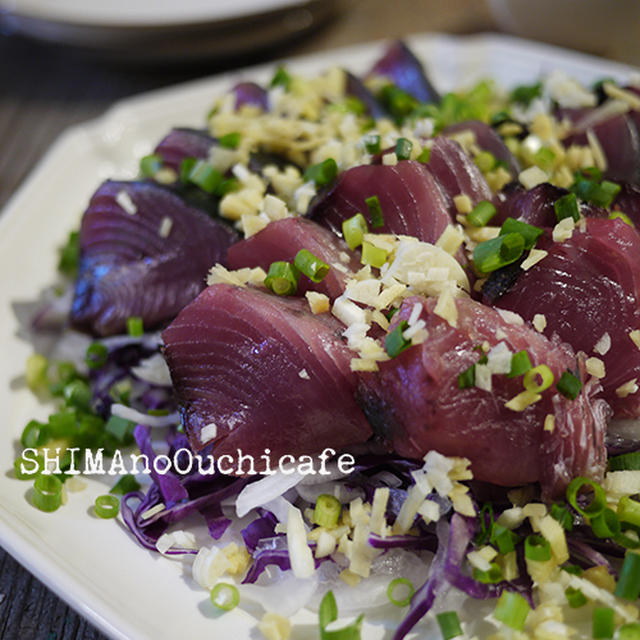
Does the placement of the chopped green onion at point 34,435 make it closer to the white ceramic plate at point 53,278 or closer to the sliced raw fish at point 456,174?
the white ceramic plate at point 53,278

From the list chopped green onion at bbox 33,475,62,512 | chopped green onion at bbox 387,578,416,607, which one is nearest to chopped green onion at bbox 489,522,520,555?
chopped green onion at bbox 387,578,416,607

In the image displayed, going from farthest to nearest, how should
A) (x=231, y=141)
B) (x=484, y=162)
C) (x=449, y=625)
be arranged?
(x=231, y=141)
(x=484, y=162)
(x=449, y=625)

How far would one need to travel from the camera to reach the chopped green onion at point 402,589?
2.01 m

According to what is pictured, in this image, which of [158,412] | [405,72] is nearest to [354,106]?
[405,72]

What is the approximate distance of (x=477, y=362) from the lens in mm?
1939

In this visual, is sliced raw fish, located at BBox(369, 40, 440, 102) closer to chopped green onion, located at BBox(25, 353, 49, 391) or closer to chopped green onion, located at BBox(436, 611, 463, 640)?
chopped green onion, located at BBox(25, 353, 49, 391)

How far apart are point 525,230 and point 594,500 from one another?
81 cm

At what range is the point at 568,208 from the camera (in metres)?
2.27

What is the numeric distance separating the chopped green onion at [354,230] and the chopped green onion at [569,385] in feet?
2.60

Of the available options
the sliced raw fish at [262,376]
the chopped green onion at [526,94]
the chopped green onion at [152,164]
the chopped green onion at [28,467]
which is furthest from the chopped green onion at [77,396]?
the chopped green onion at [526,94]

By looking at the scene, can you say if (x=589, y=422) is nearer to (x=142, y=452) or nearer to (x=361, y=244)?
(x=361, y=244)

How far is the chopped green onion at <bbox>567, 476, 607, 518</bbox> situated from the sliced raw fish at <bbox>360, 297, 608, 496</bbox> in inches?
1.1

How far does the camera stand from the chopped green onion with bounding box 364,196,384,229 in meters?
2.42

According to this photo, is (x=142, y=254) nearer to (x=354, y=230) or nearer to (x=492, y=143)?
(x=354, y=230)
